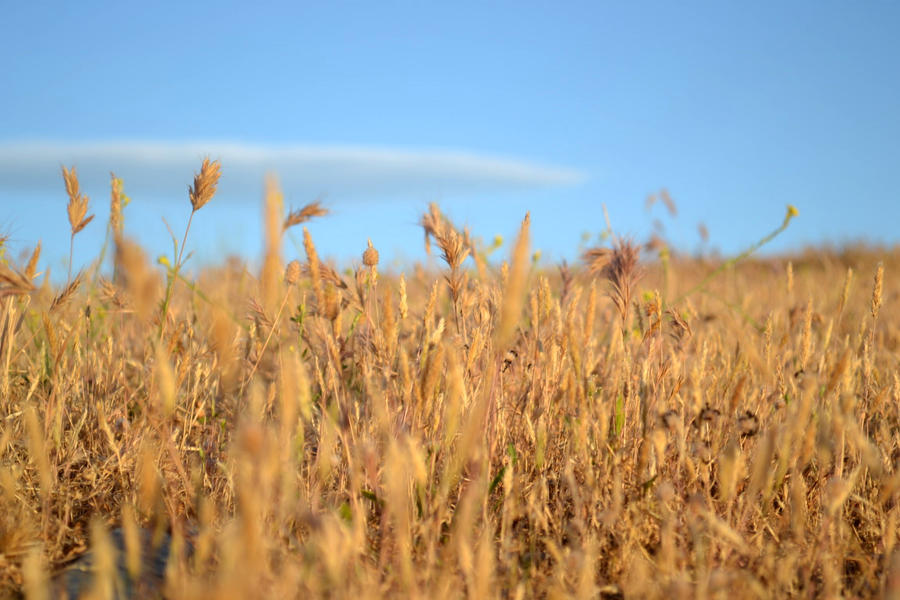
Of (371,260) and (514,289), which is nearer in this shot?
(514,289)

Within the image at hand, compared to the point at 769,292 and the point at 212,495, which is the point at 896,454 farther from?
the point at 769,292

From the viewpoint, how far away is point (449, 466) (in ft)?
5.39

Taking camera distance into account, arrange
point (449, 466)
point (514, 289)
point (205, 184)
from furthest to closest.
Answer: point (205, 184), point (449, 466), point (514, 289)

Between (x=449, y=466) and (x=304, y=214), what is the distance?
90 centimetres

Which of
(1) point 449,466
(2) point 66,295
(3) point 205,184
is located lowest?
(1) point 449,466

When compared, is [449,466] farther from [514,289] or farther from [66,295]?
[66,295]

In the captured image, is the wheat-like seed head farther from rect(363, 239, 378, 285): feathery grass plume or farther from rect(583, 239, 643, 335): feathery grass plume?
rect(583, 239, 643, 335): feathery grass plume

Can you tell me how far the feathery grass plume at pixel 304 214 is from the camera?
2041 millimetres

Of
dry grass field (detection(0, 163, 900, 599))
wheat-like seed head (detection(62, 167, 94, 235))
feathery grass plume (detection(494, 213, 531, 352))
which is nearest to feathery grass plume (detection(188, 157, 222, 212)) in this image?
dry grass field (detection(0, 163, 900, 599))

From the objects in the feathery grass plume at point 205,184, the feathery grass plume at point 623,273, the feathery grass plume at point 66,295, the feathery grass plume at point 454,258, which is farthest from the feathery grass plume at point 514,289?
the feathery grass plume at point 66,295

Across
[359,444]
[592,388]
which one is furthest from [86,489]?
[592,388]

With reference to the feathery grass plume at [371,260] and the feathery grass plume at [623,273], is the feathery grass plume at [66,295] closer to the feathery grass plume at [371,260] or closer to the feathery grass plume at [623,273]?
the feathery grass plume at [371,260]

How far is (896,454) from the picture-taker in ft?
6.84

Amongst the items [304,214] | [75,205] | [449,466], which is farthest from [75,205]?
[449,466]
